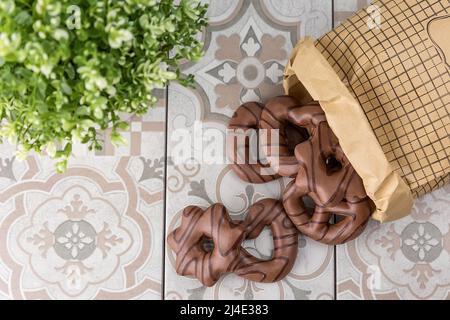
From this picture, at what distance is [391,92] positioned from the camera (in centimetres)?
75

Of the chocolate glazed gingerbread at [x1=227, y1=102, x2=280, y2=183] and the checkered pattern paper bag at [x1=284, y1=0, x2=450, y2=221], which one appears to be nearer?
the checkered pattern paper bag at [x1=284, y1=0, x2=450, y2=221]

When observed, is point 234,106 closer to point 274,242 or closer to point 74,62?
point 274,242

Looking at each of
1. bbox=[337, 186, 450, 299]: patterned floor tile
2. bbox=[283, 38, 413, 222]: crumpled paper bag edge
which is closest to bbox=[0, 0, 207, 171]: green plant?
bbox=[283, 38, 413, 222]: crumpled paper bag edge

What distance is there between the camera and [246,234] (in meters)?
0.85

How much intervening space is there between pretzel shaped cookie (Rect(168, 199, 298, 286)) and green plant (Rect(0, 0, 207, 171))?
0.82ft

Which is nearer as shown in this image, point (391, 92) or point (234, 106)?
point (391, 92)

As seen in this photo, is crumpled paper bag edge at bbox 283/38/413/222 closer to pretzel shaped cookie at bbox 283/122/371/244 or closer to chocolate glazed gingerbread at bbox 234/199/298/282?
pretzel shaped cookie at bbox 283/122/371/244

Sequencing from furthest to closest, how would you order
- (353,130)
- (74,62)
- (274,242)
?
(274,242), (353,130), (74,62)

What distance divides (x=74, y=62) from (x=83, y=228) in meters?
0.39

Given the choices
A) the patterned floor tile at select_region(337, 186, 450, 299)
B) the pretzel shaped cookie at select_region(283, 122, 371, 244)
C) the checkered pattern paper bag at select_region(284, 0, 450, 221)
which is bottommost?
the patterned floor tile at select_region(337, 186, 450, 299)

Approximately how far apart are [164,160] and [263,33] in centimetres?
26

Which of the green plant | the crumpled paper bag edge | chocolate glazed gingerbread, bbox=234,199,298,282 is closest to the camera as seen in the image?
the green plant

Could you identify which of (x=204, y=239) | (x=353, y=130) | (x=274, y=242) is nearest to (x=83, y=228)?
(x=204, y=239)

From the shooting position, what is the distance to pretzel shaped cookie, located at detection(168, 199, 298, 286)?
83 cm
